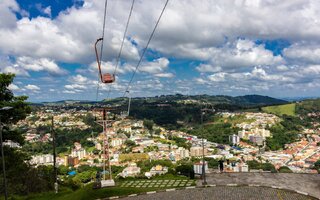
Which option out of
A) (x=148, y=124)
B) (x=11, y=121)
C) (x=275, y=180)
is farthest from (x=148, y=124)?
(x=275, y=180)

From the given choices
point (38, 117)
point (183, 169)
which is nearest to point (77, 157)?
point (38, 117)

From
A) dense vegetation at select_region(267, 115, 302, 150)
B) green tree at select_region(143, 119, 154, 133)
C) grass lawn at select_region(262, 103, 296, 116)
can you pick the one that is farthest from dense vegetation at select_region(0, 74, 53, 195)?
grass lawn at select_region(262, 103, 296, 116)

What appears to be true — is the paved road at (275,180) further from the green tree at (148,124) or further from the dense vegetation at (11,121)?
the green tree at (148,124)

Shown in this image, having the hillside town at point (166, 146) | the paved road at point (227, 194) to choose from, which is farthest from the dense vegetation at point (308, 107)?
the paved road at point (227, 194)

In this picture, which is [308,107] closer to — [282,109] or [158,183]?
[282,109]

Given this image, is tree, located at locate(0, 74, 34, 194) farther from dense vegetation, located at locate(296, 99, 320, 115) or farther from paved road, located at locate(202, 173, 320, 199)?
dense vegetation, located at locate(296, 99, 320, 115)

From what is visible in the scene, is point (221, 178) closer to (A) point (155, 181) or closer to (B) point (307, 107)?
(A) point (155, 181)

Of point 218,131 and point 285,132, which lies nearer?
point 285,132
